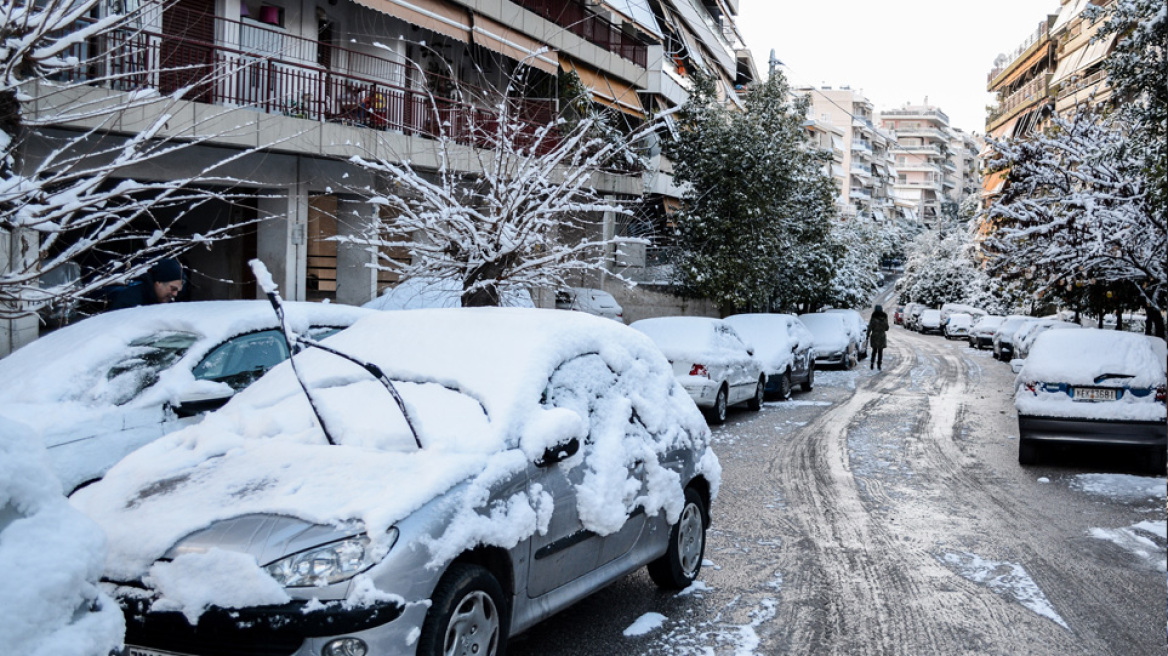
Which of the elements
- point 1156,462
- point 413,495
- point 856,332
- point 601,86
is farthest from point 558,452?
point 856,332

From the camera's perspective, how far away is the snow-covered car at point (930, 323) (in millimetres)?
56419

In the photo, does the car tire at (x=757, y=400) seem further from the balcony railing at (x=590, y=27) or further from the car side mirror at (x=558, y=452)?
the car side mirror at (x=558, y=452)

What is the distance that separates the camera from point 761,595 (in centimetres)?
628

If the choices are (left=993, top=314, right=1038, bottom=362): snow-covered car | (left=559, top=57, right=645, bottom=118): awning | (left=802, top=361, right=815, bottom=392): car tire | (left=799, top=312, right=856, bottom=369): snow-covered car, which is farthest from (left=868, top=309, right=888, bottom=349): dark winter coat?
(left=559, top=57, right=645, bottom=118): awning

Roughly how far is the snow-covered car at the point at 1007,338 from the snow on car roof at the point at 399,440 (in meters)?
30.5

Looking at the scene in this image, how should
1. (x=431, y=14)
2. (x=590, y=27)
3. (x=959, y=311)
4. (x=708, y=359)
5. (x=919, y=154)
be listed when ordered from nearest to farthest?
(x=708, y=359)
(x=431, y=14)
(x=590, y=27)
(x=959, y=311)
(x=919, y=154)

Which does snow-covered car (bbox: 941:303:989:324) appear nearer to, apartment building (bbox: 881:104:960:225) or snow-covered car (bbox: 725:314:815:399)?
snow-covered car (bbox: 725:314:815:399)

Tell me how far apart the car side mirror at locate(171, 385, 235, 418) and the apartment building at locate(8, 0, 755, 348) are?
231 inches

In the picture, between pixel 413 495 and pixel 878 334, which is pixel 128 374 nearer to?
pixel 413 495

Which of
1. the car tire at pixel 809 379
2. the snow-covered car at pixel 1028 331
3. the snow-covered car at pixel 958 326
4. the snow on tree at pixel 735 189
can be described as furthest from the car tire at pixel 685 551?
the snow-covered car at pixel 958 326

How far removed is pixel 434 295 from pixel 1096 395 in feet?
25.7

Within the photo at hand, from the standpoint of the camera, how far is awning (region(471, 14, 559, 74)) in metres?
20.2

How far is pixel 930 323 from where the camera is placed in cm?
5653

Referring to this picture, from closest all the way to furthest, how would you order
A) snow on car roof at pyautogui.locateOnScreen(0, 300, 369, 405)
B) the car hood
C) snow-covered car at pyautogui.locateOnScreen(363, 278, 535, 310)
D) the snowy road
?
the car hood, the snowy road, snow on car roof at pyautogui.locateOnScreen(0, 300, 369, 405), snow-covered car at pyautogui.locateOnScreen(363, 278, 535, 310)
